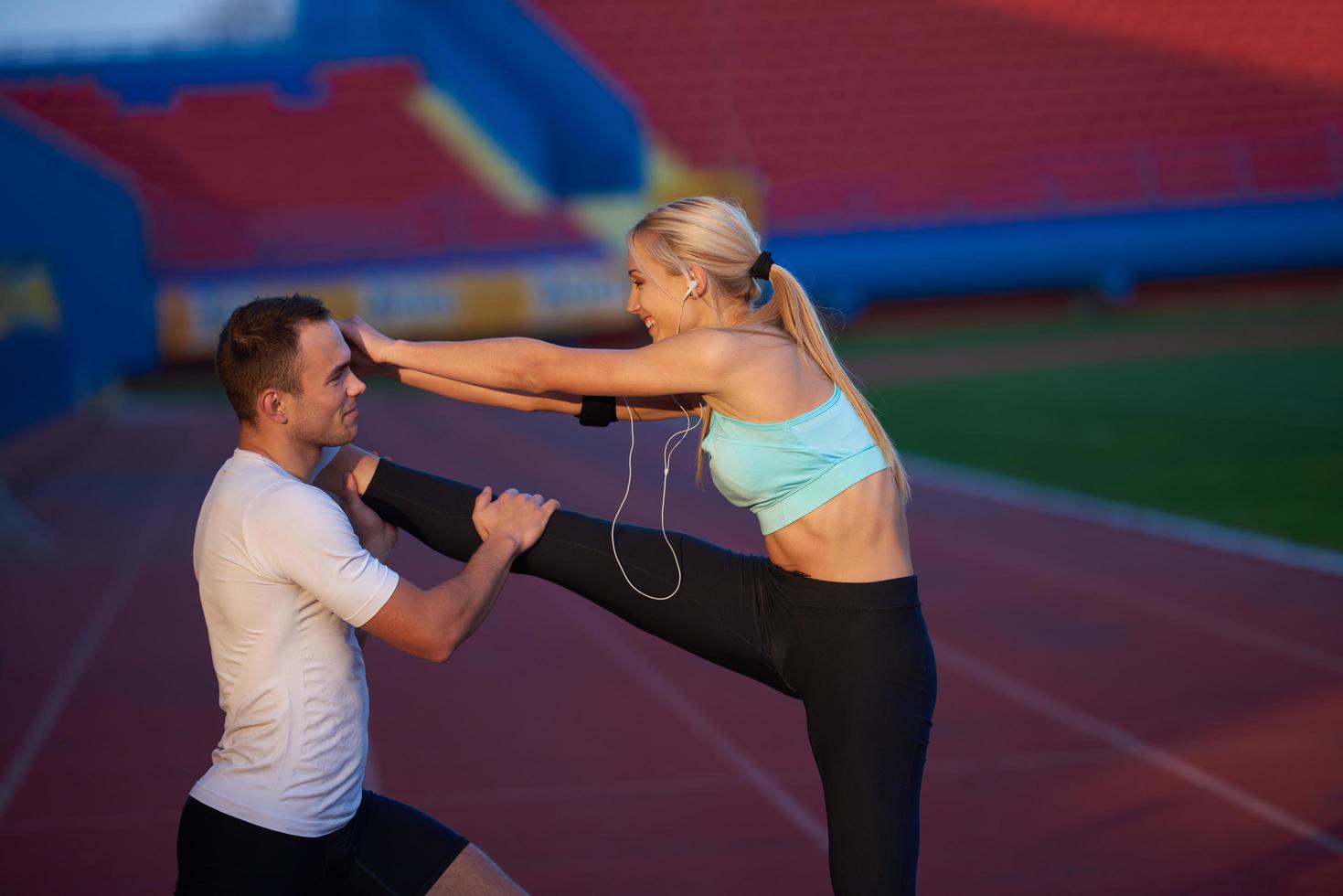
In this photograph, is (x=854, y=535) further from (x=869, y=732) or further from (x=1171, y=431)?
(x=1171, y=431)

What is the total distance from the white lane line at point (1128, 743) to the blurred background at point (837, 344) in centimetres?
2

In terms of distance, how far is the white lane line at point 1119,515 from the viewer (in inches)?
340

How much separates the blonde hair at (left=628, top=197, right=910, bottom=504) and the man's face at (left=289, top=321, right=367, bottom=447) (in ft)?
2.14

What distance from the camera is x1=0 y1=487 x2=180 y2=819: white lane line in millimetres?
5695

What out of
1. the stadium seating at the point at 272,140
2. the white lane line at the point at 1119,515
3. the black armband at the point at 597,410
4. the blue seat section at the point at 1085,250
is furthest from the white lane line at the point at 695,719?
the blue seat section at the point at 1085,250

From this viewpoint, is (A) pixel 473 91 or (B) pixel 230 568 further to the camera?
(A) pixel 473 91

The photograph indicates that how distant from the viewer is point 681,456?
47.9 ft

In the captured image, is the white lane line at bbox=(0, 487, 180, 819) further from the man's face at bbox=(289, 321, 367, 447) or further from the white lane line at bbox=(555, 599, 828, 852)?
the man's face at bbox=(289, 321, 367, 447)

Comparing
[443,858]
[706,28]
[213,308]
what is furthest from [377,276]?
[443,858]

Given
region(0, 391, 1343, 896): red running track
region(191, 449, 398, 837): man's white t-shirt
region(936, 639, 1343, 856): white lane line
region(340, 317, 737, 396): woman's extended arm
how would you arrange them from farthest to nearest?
region(936, 639, 1343, 856): white lane line < region(0, 391, 1343, 896): red running track < region(340, 317, 737, 396): woman's extended arm < region(191, 449, 398, 837): man's white t-shirt

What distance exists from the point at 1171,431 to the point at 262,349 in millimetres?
12283

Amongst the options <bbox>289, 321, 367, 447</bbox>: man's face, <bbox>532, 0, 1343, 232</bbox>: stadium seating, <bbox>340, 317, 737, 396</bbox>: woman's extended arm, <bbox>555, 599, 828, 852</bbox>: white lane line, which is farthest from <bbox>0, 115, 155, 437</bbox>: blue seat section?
<bbox>289, 321, 367, 447</bbox>: man's face

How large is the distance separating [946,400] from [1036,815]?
1238 cm

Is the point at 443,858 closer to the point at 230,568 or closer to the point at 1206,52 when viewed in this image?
the point at 230,568
